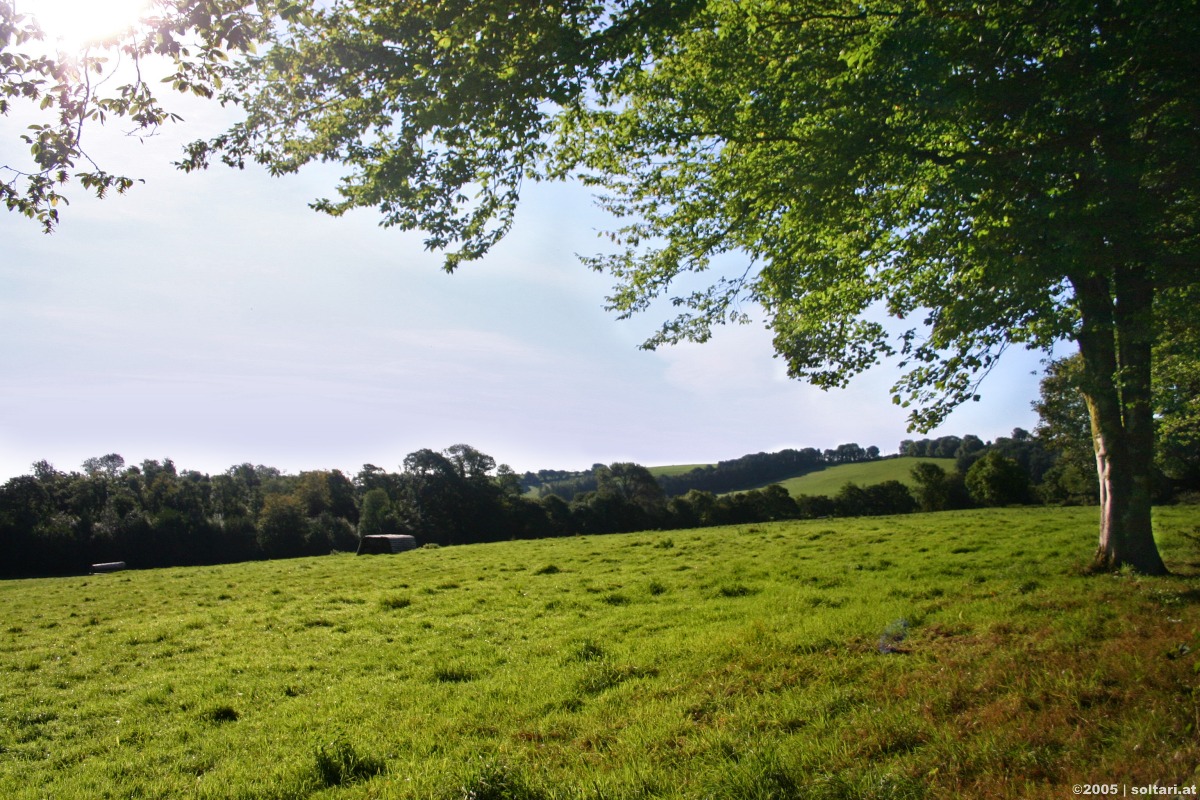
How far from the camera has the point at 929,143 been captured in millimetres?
9594

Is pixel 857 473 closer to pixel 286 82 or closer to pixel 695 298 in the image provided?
pixel 695 298

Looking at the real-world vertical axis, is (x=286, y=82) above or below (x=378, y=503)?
above

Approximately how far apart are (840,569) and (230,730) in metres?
15.2

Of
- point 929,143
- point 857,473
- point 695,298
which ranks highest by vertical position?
point 929,143

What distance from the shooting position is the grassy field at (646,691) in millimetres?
5457

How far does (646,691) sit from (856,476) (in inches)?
4042

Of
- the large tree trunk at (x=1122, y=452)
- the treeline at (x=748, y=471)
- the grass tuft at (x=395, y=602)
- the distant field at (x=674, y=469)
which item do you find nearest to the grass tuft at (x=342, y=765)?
the grass tuft at (x=395, y=602)

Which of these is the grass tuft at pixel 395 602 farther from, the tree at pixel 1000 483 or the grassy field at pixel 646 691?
the tree at pixel 1000 483

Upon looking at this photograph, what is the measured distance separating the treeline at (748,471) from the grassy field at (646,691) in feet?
316

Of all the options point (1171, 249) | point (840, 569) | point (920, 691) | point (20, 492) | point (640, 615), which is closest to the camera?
point (920, 691)

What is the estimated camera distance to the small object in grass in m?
8.98

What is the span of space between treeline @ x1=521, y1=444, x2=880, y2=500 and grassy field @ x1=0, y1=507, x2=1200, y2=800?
9642 cm

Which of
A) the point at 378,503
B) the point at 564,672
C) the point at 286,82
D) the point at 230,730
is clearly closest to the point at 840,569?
the point at 564,672

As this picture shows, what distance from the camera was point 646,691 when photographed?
8.06 m
